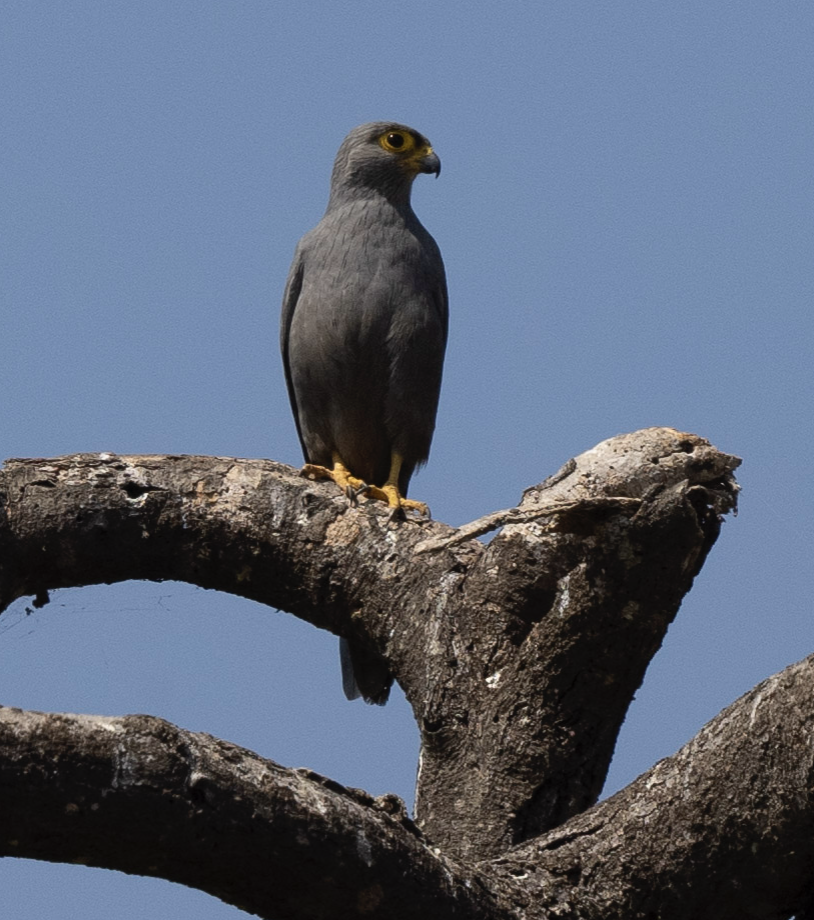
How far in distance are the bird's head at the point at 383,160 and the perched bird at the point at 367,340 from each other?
0.24 meters

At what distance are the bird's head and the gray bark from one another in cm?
267

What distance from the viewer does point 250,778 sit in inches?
116

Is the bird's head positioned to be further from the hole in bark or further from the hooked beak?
the hole in bark

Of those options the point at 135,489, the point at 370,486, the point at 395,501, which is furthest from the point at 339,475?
the point at 135,489

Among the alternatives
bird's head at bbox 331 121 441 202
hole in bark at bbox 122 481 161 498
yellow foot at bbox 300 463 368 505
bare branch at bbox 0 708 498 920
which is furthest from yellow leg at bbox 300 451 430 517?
bare branch at bbox 0 708 498 920

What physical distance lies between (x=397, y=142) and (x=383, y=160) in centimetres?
18

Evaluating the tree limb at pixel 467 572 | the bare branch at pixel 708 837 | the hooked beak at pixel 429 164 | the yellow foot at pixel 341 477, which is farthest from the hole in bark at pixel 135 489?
the hooked beak at pixel 429 164

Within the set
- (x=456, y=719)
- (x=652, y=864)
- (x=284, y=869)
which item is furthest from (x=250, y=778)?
(x=456, y=719)

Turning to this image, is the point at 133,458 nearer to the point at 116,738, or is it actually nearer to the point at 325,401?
the point at 325,401

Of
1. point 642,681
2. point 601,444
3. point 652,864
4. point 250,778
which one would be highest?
point 601,444

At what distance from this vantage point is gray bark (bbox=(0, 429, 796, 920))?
282 centimetres

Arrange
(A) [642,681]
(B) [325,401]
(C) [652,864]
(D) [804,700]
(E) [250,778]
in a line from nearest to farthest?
1. (E) [250,778]
2. (D) [804,700]
3. (C) [652,864]
4. (A) [642,681]
5. (B) [325,401]

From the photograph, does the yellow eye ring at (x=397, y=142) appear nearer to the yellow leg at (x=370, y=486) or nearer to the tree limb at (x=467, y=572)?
the yellow leg at (x=370, y=486)

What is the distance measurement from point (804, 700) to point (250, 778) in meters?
1.40
